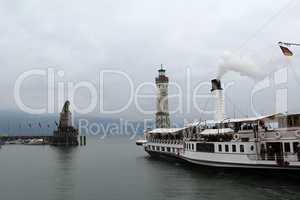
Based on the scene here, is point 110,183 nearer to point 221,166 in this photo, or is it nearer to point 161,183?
point 161,183

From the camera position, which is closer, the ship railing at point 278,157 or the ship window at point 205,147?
the ship railing at point 278,157

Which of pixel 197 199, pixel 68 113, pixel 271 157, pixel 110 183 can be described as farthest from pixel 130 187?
pixel 68 113

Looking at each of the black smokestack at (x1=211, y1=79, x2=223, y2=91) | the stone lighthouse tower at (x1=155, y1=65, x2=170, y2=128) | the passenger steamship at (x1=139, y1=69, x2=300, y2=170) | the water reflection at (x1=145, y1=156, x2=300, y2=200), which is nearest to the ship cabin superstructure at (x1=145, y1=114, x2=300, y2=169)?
the passenger steamship at (x1=139, y1=69, x2=300, y2=170)

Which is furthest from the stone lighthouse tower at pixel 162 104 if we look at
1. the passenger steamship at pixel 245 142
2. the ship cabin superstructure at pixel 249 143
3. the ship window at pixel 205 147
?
the ship window at pixel 205 147

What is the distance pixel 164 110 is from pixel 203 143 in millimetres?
59376

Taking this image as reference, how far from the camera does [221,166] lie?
4856cm

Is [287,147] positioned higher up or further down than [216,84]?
further down

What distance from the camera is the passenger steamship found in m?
41.8

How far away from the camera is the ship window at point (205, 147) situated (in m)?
50.2

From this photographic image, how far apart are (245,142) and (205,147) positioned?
7.46 metres

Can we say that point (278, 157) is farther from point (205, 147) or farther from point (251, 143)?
point (205, 147)

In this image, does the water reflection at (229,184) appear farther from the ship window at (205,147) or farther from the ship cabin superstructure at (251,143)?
the ship window at (205,147)

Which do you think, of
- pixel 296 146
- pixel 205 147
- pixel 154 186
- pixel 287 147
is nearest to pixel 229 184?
pixel 287 147

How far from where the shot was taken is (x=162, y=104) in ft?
364
